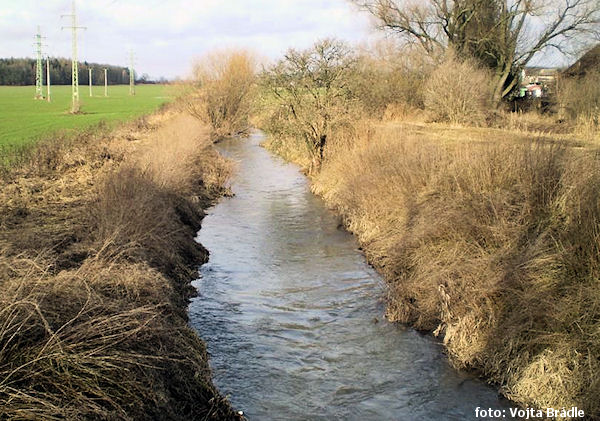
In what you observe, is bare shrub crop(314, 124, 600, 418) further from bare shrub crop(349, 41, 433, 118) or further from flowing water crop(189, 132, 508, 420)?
bare shrub crop(349, 41, 433, 118)

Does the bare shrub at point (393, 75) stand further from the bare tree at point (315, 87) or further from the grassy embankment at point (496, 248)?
the grassy embankment at point (496, 248)

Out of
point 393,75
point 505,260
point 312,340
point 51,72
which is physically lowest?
point 312,340

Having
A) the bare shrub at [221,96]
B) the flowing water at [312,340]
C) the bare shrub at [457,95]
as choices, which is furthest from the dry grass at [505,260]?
the bare shrub at [221,96]

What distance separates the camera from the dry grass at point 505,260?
729 centimetres

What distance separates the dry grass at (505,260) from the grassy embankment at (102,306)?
3.69m

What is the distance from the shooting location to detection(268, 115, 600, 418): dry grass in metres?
7.29

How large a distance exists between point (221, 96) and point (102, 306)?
3858 cm

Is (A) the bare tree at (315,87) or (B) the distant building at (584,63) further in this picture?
(B) the distant building at (584,63)

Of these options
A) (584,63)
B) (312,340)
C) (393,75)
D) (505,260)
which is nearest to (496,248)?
(505,260)

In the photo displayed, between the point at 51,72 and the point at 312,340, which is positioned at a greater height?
the point at 51,72

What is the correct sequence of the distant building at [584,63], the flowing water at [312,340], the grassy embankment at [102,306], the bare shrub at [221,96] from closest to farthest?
the grassy embankment at [102,306] → the flowing water at [312,340] → the distant building at [584,63] → the bare shrub at [221,96]

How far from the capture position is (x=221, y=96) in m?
43.6

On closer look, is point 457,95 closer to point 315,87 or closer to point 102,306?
point 315,87

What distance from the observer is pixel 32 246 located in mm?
9570
